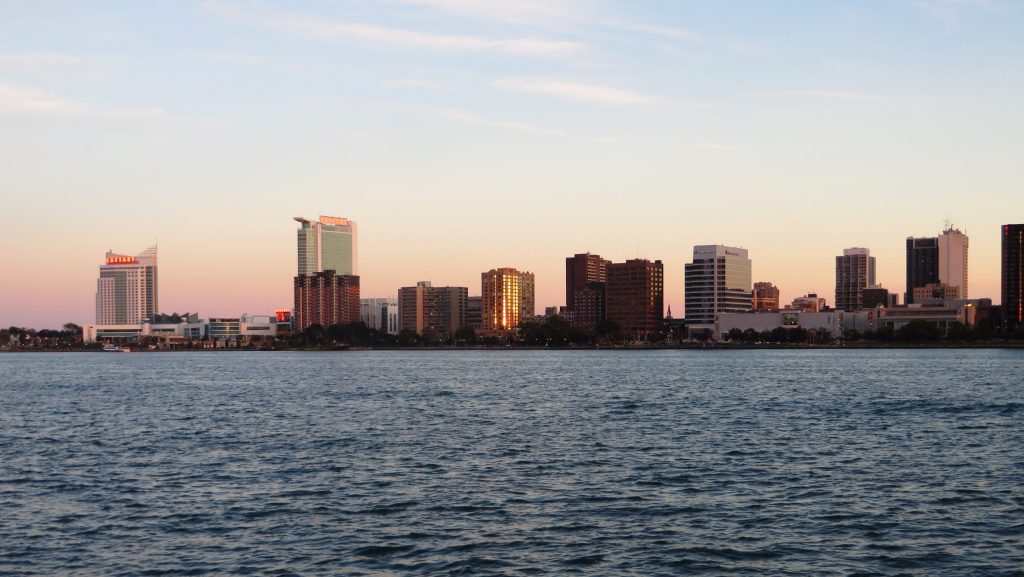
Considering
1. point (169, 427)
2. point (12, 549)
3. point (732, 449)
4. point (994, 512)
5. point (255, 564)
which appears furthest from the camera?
point (169, 427)

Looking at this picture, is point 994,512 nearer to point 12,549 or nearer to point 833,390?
point 12,549

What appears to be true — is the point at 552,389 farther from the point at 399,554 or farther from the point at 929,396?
the point at 399,554

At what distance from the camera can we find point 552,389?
117438mm

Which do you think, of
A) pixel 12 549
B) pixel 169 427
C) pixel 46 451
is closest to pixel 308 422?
pixel 169 427

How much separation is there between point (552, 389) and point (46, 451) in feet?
→ 222

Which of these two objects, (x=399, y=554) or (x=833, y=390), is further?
(x=833, y=390)

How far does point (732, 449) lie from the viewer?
184 feet

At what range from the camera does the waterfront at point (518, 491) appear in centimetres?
3134

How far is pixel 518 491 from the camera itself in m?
42.3

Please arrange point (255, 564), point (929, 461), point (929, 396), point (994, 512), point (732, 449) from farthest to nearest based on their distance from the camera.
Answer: point (929, 396) → point (732, 449) → point (929, 461) → point (994, 512) → point (255, 564)

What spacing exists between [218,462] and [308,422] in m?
22.5

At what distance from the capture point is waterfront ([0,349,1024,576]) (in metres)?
31.3

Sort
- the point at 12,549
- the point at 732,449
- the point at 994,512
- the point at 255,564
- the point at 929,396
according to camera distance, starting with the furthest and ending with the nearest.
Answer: the point at 929,396
the point at 732,449
the point at 994,512
the point at 12,549
the point at 255,564

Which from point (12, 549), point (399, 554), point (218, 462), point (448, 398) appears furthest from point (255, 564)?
point (448, 398)
